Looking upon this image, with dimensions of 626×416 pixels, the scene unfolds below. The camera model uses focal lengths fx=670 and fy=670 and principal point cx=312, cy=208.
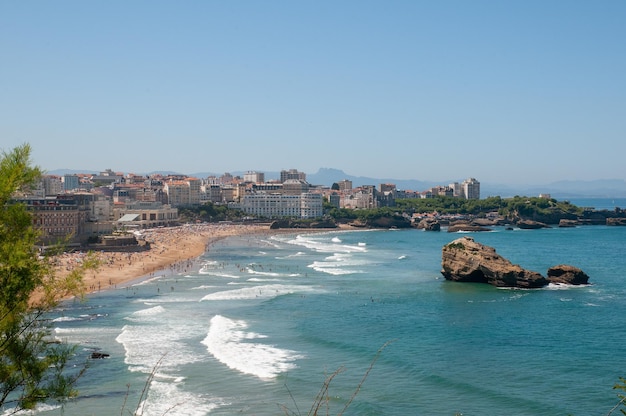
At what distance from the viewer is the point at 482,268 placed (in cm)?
4269

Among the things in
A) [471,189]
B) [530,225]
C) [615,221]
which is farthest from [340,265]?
[471,189]

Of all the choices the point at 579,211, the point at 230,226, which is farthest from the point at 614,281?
the point at 579,211

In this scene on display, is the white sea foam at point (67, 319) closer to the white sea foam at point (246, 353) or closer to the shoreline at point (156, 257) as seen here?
the shoreline at point (156, 257)

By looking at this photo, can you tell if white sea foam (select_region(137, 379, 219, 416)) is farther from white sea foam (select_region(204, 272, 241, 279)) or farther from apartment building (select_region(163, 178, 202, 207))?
apartment building (select_region(163, 178, 202, 207))

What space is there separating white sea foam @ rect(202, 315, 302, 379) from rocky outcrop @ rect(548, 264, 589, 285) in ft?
76.2

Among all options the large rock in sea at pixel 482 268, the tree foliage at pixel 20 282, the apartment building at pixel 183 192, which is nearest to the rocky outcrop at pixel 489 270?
the large rock in sea at pixel 482 268

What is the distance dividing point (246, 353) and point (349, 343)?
431 cm

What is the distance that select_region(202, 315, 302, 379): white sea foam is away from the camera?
22.7 m

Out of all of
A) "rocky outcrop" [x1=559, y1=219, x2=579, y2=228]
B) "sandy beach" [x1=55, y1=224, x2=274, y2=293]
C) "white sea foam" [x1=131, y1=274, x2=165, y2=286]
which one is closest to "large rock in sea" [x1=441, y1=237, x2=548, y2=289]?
"white sea foam" [x1=131, y1=274, x2=165, y2=286]

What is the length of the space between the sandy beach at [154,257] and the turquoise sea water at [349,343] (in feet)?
9.95

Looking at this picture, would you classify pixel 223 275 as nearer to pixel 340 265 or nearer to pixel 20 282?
pixel 340 265

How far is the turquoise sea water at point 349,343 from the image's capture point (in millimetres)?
19781

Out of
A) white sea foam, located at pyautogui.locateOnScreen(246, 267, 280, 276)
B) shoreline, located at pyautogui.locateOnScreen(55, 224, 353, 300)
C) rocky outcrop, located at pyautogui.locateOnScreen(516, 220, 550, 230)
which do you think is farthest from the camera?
rocky outcrop, located at pyautogui.locateOnScreen(516, 220, 550, 230)

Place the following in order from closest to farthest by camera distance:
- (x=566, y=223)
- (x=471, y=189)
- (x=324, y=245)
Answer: (x=324, y=245) → (x=566, y=223) → (x=471, y=189)
